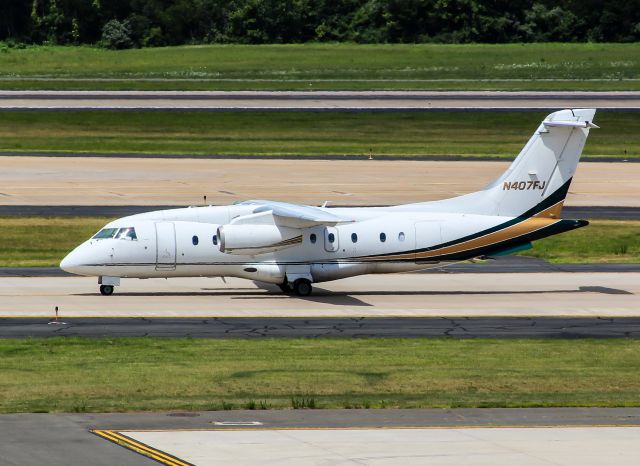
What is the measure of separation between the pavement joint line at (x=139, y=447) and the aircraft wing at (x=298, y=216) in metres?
17.6

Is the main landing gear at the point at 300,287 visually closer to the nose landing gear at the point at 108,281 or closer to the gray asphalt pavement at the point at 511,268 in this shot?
the nose landing gear at the point at 108,281

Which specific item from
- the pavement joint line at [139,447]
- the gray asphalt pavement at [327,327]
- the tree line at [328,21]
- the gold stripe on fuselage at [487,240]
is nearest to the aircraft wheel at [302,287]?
the gold stripe on fuselage at [487,240]

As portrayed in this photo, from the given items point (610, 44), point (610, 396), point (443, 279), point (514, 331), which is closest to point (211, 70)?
point (610, 44)

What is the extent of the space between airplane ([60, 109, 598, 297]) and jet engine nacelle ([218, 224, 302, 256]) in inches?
1.3

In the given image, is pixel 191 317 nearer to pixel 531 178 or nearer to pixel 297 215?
pixel 297 215

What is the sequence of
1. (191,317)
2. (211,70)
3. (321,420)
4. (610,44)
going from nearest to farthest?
(321,420)
(191,317)
(211,70)
(610,44)

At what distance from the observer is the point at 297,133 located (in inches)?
3280

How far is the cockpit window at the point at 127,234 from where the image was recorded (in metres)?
39.1

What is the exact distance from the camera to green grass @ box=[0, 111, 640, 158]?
77.8 metres

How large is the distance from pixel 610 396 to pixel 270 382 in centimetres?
750

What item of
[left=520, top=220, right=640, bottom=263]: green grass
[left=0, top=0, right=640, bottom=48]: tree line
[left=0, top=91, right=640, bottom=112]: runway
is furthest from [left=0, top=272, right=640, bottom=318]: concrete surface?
[left=0, top=0, right=640, bottom=48]: tree line

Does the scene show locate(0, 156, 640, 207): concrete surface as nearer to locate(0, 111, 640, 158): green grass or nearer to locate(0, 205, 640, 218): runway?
locate(0, 205, 640, 218): runway

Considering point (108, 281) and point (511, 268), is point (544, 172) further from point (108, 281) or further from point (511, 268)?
point (108, 281)

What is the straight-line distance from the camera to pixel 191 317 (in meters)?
36.1
